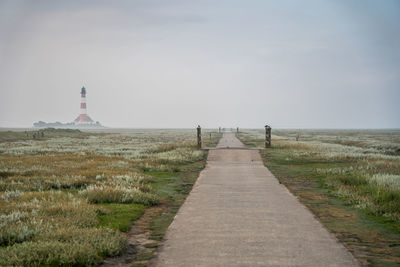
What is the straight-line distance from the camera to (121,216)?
983 cm

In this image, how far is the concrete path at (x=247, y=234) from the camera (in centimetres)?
612

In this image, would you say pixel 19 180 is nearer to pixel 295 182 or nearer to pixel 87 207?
pixel 87 207

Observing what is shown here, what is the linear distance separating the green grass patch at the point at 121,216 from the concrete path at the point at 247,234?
125 cm

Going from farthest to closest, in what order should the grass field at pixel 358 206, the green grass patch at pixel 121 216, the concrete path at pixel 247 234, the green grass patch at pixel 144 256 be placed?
1. the green grass patch at pixel 121 216
2. the grass field at pixel 358 206
3. the green grass patch at pixel 144 256
4. the concrete path at pixel 247 234

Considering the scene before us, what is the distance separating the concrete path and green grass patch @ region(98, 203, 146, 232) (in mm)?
1248

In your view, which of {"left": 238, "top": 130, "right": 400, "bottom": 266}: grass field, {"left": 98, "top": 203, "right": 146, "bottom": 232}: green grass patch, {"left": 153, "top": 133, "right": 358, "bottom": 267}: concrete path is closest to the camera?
{"left": 153, "top": 133, "right": 358, "bottom": 267}: concrete path

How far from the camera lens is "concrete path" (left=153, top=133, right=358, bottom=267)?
6121 millimetres

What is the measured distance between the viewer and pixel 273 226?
27.2 ft

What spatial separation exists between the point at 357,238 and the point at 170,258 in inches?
171

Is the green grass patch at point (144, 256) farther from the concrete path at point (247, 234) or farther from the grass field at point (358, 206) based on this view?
the grass field at point (358, 206)

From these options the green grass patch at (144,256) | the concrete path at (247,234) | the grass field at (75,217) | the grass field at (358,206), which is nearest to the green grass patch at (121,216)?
the grass field at (75,217)

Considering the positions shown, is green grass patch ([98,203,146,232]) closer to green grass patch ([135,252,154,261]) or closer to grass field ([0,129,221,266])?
grass field ([0,129,221,266])

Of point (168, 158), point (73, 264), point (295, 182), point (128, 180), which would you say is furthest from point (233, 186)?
point (168, 158)

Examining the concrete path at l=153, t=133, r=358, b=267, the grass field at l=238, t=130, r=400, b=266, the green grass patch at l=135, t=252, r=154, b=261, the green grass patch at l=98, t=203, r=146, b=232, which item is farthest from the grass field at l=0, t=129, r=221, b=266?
the grass field at l=238, t=130, r=400, b=266
